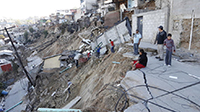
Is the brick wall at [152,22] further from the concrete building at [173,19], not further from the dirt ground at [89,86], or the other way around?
the dirt ground at [89,86]

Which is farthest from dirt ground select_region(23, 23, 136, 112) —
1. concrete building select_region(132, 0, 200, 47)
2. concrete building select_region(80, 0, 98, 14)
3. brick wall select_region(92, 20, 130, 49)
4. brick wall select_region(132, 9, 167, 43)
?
concrete building select_region(80, 0, 98, 14)

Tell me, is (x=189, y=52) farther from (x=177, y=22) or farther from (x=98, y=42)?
(x=98, y=42)

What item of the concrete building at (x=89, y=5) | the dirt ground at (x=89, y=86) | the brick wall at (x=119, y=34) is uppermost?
the concrete building at (x=89, y=5)

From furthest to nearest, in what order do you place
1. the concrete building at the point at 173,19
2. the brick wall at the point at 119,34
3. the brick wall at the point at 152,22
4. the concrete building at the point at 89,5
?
the concrete building at the point at 89,5
the brick wall at the point at 119,34
the brick wall at the point at 152,22
the concrete building at the point at 173,19

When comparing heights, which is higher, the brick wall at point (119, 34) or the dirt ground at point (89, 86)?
the brick wall at point (119, 34)

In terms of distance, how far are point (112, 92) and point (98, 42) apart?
12.3 m

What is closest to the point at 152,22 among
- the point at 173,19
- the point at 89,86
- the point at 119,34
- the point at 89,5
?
the point at 173,19

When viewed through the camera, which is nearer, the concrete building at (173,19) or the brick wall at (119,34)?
the concrete building at (173,19)

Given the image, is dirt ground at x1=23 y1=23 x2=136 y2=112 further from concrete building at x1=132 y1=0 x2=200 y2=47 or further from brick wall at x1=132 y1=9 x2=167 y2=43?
concrete building at x1=132 y1=0 x2=200 y2=47

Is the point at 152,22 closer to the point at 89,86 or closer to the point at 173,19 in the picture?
the point at 173,19

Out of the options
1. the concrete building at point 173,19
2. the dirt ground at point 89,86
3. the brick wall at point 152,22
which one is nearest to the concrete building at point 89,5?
the dirt ground at point 89,86

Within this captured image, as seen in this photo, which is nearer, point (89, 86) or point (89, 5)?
point (89, 86)

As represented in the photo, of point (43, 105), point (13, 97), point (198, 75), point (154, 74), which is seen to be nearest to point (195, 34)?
point (198, 75)

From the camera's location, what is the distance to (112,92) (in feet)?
13.1
